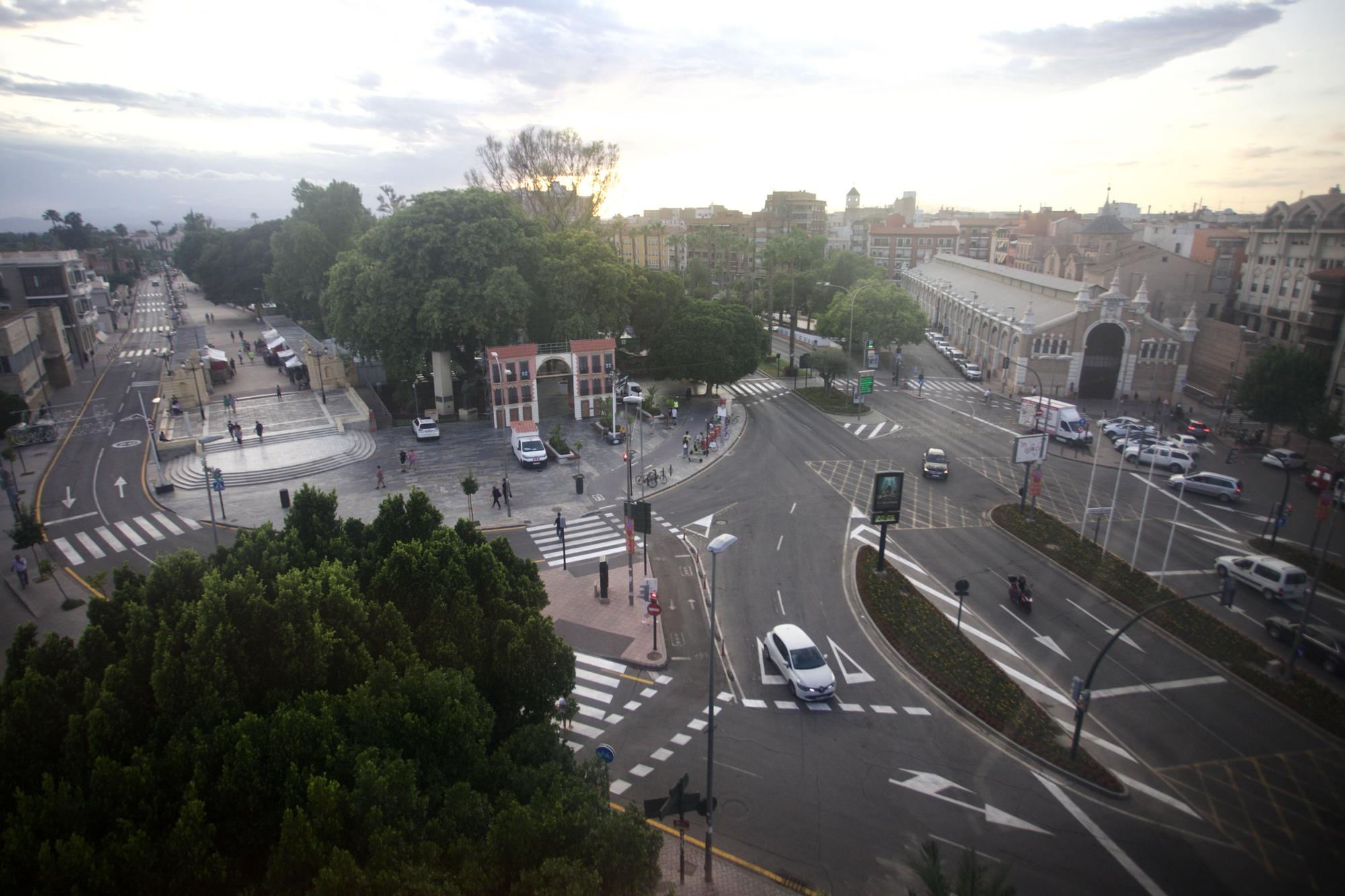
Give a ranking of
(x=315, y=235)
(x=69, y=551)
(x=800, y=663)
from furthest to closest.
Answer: (x=315, y=235)
(x=69, y=551)
(x=800, y=663)

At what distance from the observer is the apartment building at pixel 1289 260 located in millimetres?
56656

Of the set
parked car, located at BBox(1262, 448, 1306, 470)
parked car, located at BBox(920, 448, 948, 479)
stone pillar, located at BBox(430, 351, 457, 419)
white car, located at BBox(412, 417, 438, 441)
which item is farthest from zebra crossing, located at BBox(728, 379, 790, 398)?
parked car, located at BBox(1262, 448, 1306, 470)

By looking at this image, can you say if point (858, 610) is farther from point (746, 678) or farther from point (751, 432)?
point (751, 432)

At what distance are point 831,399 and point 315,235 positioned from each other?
61291 millimetres

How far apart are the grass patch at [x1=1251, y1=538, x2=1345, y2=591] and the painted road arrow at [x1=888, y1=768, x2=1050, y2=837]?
16.1m

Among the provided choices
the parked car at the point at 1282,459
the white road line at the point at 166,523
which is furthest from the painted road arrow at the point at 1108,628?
the white road line at the point at 166,523

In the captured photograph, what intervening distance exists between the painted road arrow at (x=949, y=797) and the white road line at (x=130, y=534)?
1431 inches

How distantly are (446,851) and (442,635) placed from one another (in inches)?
238

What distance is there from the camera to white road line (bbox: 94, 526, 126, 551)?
1344 inches

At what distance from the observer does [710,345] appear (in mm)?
58938

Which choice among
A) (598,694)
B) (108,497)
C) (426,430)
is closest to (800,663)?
(598,694)

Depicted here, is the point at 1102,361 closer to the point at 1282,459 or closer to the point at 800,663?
the point at 1282,459

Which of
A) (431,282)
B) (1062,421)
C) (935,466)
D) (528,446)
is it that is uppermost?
(431,282)

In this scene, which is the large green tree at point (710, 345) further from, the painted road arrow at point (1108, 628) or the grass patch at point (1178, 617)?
the painted road arrow at point (1108, 628)
